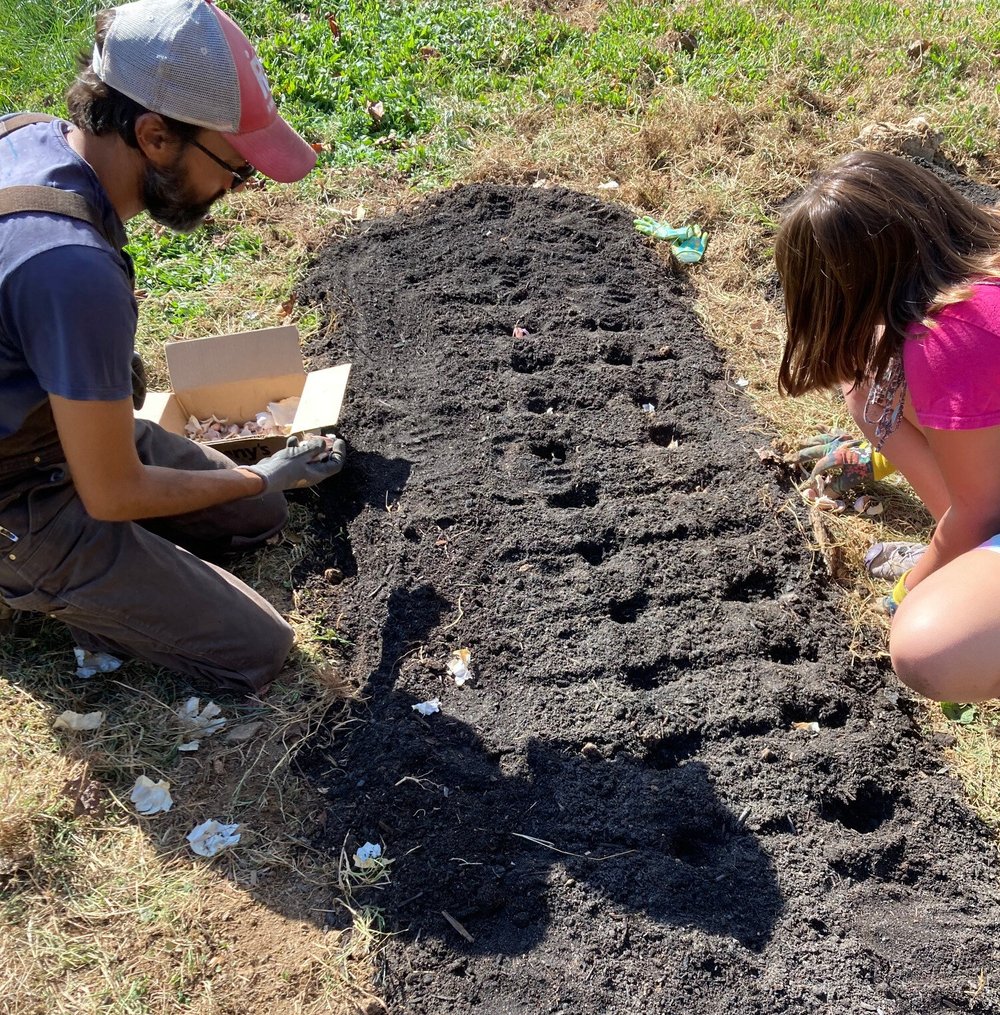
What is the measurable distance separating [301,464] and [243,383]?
0.69 meters

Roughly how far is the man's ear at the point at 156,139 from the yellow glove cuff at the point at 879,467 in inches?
93.5

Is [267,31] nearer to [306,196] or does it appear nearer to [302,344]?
[306,196]

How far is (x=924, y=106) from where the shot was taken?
520cm

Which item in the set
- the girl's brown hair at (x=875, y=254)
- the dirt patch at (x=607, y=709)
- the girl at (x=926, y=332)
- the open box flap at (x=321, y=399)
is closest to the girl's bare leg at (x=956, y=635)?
the girl at (x=926, y=332)

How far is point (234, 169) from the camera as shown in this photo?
2.31m

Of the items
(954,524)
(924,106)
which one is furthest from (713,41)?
(954,524)

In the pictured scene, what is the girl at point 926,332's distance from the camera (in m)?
2.12

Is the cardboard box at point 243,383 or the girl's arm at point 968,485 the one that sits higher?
the girl's arm at point 968,485

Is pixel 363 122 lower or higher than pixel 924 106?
lower

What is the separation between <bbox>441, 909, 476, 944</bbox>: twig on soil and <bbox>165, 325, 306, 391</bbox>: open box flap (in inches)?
82.4

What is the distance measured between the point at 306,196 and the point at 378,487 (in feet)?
7.48

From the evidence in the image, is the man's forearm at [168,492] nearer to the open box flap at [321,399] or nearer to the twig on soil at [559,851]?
the open box flap at [321,399]

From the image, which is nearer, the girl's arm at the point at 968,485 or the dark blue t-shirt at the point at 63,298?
Result: the dark blue t-shirt at the point at 63,298

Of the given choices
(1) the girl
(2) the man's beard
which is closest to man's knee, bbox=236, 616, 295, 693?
(2) the man's beard
